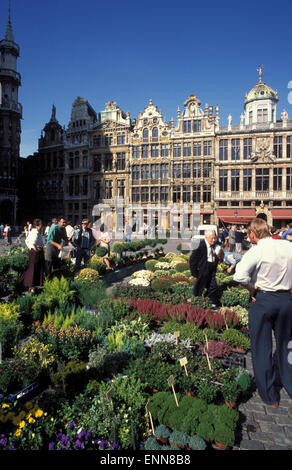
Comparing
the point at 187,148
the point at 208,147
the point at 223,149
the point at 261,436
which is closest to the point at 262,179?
the point at 223,149

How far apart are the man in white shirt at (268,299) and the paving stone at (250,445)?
25.9 inches

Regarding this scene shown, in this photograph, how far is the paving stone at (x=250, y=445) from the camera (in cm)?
317

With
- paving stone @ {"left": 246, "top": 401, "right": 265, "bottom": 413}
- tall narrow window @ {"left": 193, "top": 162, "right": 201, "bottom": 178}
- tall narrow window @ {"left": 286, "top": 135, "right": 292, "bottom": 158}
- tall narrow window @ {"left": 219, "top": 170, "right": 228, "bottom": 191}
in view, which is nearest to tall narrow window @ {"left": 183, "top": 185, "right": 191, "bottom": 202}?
tall narrow window @ {"left": 193, "top": 162, "right": 201, "bottom": 178}

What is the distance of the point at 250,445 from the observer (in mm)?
3219

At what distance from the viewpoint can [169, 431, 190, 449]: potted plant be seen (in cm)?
314

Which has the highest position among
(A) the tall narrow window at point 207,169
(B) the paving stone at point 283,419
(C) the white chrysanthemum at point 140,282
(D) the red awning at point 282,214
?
(A) the tall narrow window at point 207,169

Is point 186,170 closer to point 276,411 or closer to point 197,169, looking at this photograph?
point 197,169

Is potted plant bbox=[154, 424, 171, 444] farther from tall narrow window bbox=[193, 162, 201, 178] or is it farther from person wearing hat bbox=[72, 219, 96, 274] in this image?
tall narrow window bbox=[193, 162, 201, 178]

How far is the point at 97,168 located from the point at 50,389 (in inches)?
1596

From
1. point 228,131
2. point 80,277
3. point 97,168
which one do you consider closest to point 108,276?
point 80,277

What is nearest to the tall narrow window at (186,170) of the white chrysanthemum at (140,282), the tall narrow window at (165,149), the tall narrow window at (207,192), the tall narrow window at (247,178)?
the tall narrow window at (207,192)

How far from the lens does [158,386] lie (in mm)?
4039

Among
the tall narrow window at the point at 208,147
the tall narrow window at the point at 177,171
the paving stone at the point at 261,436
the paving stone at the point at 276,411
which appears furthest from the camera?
the tall narrow window at the point at 177,171

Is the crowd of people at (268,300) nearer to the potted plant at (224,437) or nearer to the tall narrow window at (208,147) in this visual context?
the potted plant at (224,437)
